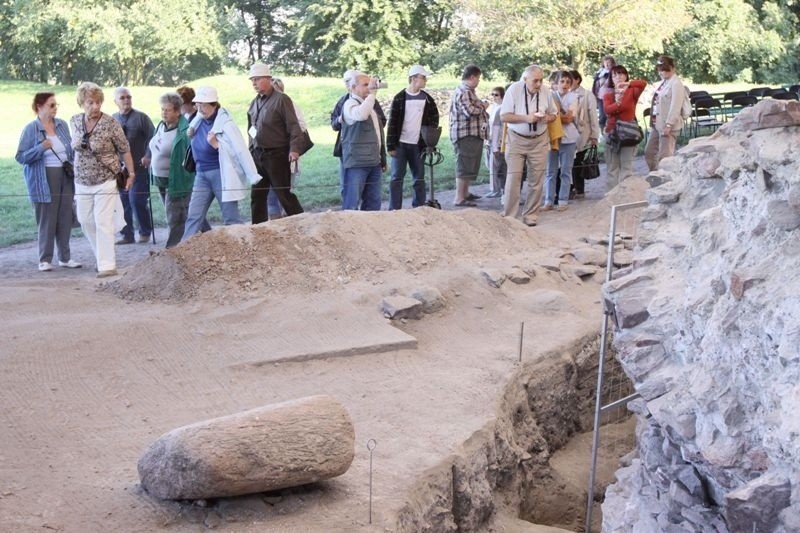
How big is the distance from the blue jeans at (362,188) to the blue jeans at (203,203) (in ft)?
4.81

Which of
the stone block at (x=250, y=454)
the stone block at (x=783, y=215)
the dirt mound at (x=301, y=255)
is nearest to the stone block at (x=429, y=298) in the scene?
the dirt mound at (x=301, y=255)

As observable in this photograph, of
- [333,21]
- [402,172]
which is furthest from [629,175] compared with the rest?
[333,21]

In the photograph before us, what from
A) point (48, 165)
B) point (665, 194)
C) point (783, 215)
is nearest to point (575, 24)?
point (48, 165)

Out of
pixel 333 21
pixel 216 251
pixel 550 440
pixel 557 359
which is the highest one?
pixel 333 21

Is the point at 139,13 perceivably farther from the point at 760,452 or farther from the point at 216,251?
the point at 760,452

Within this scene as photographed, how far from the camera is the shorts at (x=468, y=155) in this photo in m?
12.9

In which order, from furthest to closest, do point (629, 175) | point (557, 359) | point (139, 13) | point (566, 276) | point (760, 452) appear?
point (139, 13) → point (629, 175) → point (566, 276) → point (557, 359) → point (760, 452)

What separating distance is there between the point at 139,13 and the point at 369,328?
25.0 meters

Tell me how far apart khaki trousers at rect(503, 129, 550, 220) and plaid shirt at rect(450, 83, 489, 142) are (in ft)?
2.91

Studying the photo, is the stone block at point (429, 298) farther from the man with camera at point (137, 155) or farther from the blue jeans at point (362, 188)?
the man with camera at point (137, 155)

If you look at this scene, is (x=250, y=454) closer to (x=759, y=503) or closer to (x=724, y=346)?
(x=724, y=346)

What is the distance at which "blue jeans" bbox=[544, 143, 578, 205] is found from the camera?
1307 centimetres

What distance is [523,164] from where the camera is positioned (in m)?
12.0

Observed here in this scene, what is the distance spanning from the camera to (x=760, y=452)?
414cm
